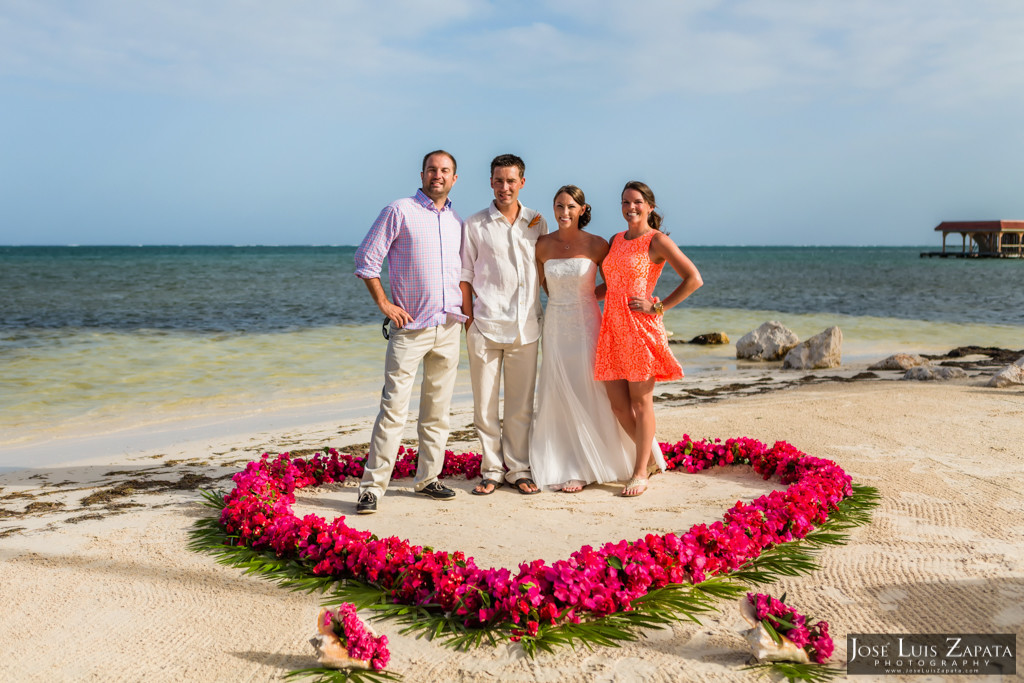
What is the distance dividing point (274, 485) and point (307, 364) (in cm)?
896

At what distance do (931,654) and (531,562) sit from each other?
2022 millimetres

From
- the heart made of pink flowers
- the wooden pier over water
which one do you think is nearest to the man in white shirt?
the heart made of pink flowers

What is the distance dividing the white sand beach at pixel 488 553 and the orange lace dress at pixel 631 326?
3.11ft

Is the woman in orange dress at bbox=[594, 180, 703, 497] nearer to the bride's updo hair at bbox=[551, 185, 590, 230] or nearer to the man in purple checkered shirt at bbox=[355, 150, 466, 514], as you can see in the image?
the bride's updo hair at bbox=[551, 185, 590, 230]

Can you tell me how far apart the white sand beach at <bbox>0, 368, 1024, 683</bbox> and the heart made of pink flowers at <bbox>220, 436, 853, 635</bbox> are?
0.80 ft

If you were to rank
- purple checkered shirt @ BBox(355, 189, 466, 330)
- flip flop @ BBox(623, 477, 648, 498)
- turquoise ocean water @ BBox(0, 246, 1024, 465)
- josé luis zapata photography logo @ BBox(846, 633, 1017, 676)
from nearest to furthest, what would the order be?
josé luis zapata photography logo @ BBox(846, 633, 1017, 676) < purple checkered shirt @ BBox(355, 189, 466, 330) < flip flop @ BBox(623, 477, 648, 498) < turquoise ocean water @ BBox(0, 246, 1024, 465)

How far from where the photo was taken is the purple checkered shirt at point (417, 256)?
533 cm

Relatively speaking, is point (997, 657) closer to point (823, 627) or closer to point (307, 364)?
point (823, 627)

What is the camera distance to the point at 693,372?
13141 mm

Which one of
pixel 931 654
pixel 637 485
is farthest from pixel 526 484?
pixel 931 654

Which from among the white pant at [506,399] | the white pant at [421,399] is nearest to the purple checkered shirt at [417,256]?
the white pant at [421,399]

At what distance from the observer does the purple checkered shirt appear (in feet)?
17.5

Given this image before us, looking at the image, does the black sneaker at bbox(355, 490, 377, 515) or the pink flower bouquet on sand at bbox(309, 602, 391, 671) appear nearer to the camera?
the pink flower bouquet on sand at bbox(309, 602, 391, 671)

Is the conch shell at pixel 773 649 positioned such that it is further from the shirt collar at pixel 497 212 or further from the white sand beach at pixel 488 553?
the shirt collar at pixel 497 212
